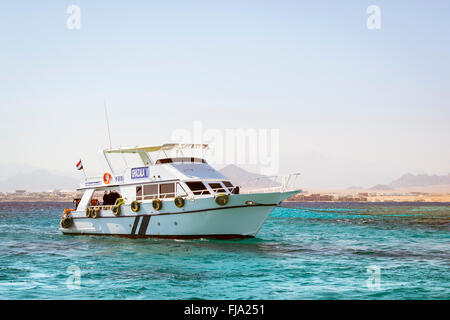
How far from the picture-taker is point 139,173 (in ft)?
95.2

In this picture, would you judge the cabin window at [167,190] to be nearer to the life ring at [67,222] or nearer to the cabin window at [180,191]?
the cabin window at [180,191]

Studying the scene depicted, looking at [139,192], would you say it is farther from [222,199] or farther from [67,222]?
[67,222]

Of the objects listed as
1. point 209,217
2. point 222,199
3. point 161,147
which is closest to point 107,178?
point 161,147

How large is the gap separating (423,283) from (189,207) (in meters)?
13.1

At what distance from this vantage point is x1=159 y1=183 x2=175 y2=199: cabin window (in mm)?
27219

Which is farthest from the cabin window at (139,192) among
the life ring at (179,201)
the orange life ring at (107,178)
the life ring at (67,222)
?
the life ring at (67,222)

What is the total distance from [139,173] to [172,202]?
397cm

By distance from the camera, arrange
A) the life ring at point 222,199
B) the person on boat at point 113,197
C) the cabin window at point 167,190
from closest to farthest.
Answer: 1. the life ring at point 222,199
2. the cabin window at point 167,190
3. the person on boat at point 113,197

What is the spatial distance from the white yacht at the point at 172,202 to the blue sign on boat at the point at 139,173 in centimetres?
4

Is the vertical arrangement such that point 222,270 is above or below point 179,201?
below

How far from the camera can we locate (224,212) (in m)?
25.3

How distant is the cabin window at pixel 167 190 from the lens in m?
27.2

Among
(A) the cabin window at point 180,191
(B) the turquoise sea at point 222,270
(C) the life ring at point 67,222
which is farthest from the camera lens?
(C) the life ring at point 67,222
